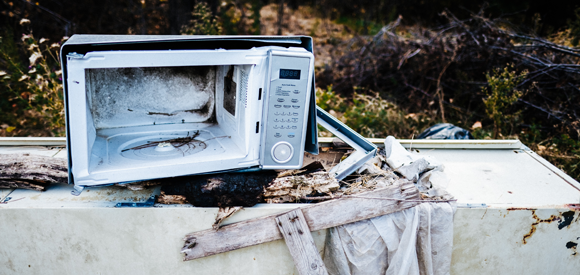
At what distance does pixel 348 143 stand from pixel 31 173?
4.20 ft

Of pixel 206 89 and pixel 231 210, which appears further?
pixel 206 89

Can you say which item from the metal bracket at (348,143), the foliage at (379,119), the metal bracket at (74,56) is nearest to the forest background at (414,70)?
the foliage at (379,119)

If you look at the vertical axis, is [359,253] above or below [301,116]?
below

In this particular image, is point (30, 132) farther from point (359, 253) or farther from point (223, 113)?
point (359, 253)

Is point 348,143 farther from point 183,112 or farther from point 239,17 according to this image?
point 239,17

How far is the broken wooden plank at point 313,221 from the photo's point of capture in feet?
4.37

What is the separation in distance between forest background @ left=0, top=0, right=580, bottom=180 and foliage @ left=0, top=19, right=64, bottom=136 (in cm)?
1

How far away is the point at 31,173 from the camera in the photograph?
1.39 meters

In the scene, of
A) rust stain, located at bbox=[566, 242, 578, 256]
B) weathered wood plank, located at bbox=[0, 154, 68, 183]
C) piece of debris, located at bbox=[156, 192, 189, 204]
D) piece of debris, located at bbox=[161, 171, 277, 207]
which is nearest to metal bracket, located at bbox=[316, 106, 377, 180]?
piece of debris, located at bbox=[161, 171, 277, 207]

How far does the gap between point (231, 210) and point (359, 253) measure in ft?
1.69

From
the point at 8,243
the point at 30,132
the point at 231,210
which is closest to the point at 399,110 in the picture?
the point at 231,210

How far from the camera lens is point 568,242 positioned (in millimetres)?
1457

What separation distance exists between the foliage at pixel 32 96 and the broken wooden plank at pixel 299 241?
2.14 m

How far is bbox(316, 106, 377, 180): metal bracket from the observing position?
1.53 m
